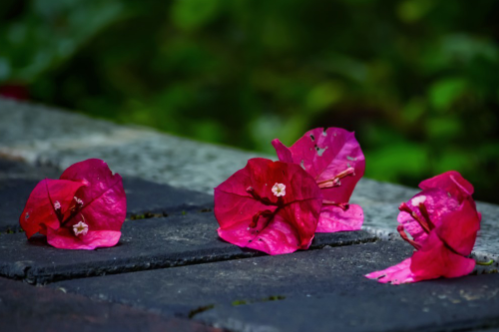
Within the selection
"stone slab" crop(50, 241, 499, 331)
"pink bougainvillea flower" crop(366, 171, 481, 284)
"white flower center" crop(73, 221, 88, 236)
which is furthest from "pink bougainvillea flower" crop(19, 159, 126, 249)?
"pink bougainvillea flower" crop(366, 171, 481, 284)

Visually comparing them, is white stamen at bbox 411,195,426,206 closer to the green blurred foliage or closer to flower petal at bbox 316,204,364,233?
flower petal at bbox 316,204,364,233

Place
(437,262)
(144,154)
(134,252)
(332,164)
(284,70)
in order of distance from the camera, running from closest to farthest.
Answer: (437,262) → (134,252) → (332,164) → (144,154) → (284,70)

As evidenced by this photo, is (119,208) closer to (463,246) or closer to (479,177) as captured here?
(463,246)

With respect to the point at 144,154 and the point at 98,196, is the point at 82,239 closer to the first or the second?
the point at 98,196

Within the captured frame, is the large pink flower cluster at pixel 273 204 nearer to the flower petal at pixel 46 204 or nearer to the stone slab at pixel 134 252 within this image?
the stone slab at pixel 134 252

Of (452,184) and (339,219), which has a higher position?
(452,184)

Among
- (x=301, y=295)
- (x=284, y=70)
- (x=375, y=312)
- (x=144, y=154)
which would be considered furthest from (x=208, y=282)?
(x=284, y=70)
